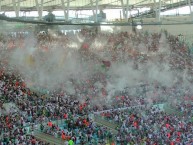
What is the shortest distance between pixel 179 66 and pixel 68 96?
11.3m

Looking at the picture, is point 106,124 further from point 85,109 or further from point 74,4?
point 74,4

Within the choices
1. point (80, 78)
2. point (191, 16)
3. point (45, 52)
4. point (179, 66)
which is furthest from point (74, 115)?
point (191, 16)

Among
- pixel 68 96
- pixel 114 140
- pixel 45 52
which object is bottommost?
pixel 114 140

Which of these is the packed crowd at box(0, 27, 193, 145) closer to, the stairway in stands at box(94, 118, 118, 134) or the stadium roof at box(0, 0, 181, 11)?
the stairway in stands at box(94, 118, 118, 134)

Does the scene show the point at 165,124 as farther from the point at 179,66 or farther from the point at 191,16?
the point at 191,16

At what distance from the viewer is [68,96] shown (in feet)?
69.9

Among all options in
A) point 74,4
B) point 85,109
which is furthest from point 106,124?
point 74,4

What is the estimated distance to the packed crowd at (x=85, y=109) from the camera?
57.5 ft

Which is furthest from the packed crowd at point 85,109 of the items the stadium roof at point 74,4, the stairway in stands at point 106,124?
the stadium roof at point 74,4

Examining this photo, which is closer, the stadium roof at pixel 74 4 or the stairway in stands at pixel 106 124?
the stairway in stands at pixel 106 124

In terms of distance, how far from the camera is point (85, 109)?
20281mm

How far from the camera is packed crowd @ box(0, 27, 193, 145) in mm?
17531

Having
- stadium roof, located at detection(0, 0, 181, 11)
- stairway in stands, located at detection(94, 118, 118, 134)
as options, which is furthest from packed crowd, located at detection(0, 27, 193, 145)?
stadium roof, located at detection(0, 0, 181, 11)

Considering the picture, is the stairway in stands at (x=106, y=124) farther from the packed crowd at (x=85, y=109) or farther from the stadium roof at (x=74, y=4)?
the stadium roof at (x=74, y=4)
